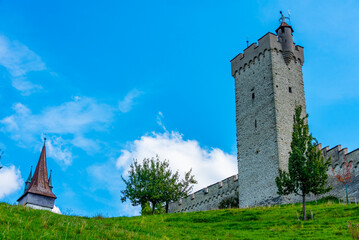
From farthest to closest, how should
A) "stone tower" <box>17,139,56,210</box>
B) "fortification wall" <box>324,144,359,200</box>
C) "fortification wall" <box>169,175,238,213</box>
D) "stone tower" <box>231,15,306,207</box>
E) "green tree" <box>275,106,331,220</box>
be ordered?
"stone tower" <box>17,139,56,210</box>
"fortification wall" <box>169,175,238,213</box>
"stone tower" <box>231,15,306,207</box>
"fortification wall" <box>324,144,359,200</box>
"green tree" <box>275,106,331,220</box>

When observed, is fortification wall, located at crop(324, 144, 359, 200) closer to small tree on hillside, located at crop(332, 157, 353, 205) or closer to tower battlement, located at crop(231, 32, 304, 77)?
small tree on hillside, located at crop(332, 157, 353, 205)

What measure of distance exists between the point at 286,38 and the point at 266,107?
765 cm

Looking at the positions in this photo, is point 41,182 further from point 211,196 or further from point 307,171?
point 307,171

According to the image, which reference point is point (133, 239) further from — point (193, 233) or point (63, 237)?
point (193, 233)

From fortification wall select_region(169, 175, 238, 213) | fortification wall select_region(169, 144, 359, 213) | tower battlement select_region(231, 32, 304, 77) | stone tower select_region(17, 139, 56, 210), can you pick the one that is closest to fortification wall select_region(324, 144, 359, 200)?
fortification wall select_region(169, 144, 359, 213)

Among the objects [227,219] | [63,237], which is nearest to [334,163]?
[227,219]

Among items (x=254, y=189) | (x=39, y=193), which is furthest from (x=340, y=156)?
(x=39, y=193)

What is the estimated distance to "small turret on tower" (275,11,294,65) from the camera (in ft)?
129

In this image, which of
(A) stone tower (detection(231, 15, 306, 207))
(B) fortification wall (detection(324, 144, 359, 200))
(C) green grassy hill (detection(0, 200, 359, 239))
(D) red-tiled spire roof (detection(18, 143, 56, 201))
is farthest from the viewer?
(D) red-tiled spire roof (detection(18, 143, 56, 201))

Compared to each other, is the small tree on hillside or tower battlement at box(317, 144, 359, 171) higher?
tower battlement at box(317, 144, 359, 171)

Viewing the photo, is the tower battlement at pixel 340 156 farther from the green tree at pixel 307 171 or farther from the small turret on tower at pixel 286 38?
the small turret on tower at pixel 286 38

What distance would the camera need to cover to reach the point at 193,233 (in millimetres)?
20547

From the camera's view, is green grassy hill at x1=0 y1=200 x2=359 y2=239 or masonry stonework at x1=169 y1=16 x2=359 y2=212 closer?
green grassy hill at x1=0 y1=200 x2=359 y2=239

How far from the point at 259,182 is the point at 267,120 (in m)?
5.46
